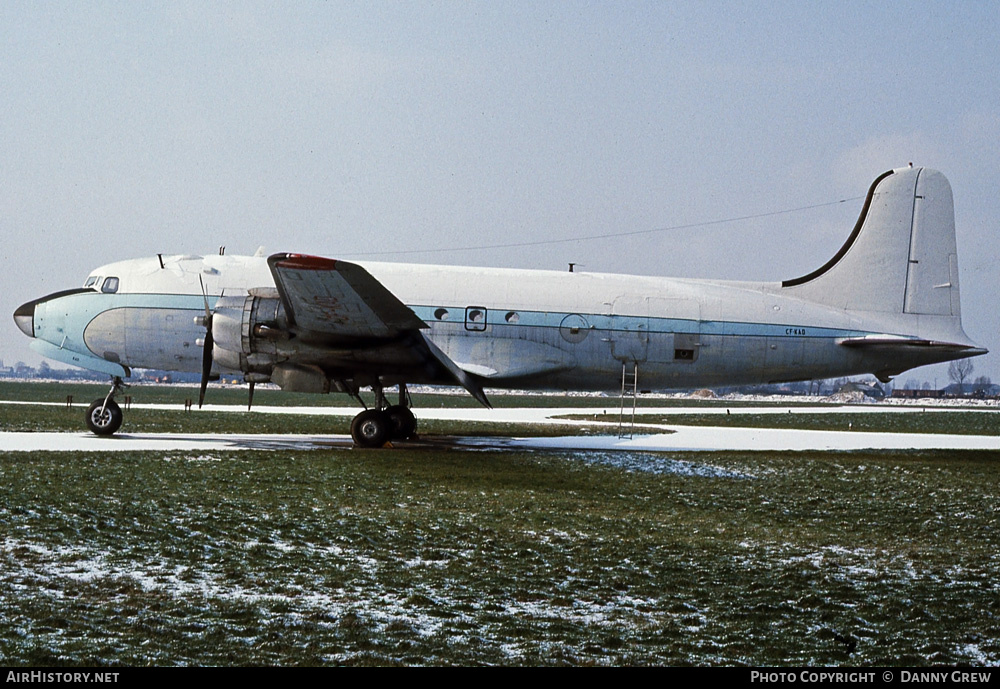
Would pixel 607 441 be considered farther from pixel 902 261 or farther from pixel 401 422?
pixel 902 261

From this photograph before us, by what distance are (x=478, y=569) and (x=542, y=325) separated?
13.5 meters

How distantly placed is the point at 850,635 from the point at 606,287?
16.1 m

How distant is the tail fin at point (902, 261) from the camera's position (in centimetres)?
2250

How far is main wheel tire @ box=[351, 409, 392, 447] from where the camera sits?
19766 millimetres

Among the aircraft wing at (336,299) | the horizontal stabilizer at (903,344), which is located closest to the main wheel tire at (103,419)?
the aircraft wing at (336,299)

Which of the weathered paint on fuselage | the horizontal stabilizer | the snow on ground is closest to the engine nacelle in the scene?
the weathered paint on fuselage

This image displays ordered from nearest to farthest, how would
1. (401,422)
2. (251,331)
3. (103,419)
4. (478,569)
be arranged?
1. (478,569)
2. (251,331)
3. (103,419)
4. (401,422)

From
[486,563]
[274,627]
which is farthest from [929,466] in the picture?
[274,627]

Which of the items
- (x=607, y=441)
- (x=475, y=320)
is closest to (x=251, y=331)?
(x=475, y=320)

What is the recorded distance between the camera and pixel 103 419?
20812 millimetres

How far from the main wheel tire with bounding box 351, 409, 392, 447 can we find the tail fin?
36.0ft

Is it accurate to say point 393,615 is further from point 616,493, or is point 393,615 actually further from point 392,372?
point 392,372

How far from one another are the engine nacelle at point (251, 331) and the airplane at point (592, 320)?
0.66 metres

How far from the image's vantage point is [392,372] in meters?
19.7
